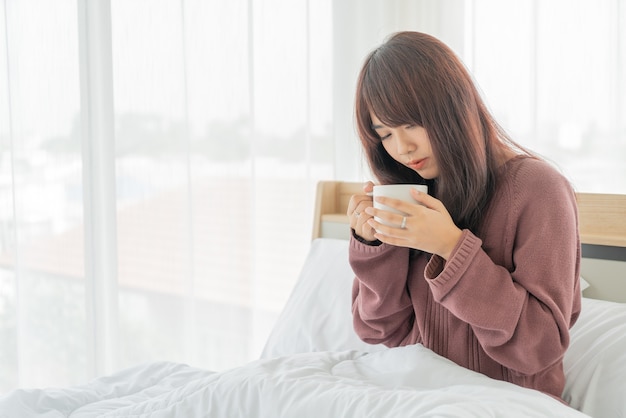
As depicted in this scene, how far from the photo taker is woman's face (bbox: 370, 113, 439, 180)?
3.56 feet

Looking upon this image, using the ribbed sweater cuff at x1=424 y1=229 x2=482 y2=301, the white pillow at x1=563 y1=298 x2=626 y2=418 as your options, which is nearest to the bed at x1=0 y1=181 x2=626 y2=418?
the white pillow at x1=563 y1=298 x2=626 y2=418

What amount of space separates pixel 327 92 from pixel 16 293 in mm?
1165

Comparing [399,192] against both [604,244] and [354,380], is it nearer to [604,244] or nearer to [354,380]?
[354,380]

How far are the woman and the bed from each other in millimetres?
83

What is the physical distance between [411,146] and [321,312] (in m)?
0.64

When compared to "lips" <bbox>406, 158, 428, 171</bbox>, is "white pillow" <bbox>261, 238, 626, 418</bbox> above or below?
below

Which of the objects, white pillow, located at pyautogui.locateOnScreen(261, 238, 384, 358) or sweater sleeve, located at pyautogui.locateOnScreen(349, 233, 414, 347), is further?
white pillow, located at pyautogui.locateOnScreen(261, 238, 384, 358)

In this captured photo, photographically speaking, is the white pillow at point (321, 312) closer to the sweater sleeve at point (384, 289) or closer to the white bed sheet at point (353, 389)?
the white bed sheet at point (353, 389)

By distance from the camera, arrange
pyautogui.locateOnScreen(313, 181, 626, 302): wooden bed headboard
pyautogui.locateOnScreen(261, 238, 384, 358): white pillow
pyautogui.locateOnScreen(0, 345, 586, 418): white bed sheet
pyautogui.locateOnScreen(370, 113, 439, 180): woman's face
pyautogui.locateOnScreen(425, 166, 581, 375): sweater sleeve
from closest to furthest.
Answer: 1. pyautogui.locateOnScreen(0, 345, 586, 418): white bed sheet
2. pyautogui.locateOnScreen(425, 166, 581, 375): sweater sleeve
3. pyautogui.locateOnScreen(370, 113, 439, 180): woman's face
4. pyautogui.locateOnScreen(313, 181, 626, 302): wooden bed headboard
5. pyautogui.locateOnScreen(261, 238, 384, 358): white pillow

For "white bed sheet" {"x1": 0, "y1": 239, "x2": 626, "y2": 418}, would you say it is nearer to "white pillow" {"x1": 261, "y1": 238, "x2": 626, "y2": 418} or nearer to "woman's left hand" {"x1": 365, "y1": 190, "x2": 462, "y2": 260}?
"white pillow" {"x1": 261, "y1": 238, "x2": 626, "y2": 418}

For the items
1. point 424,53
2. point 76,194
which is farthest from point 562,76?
point 76,194

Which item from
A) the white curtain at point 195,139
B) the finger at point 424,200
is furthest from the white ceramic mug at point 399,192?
the white curtain at point 195,139

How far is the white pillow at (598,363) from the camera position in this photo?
1.10 m

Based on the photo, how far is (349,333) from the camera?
152 centimetres
